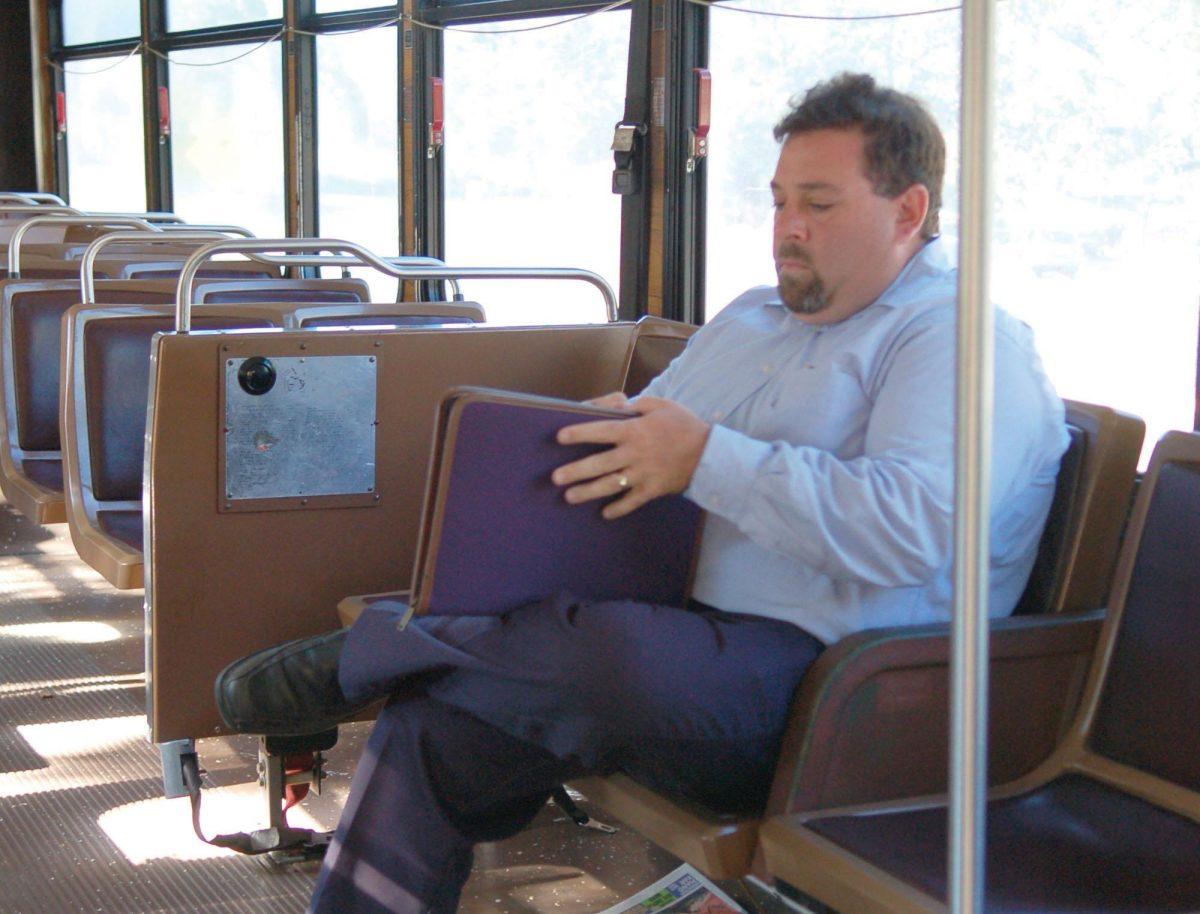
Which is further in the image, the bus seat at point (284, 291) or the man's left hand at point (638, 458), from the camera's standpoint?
the bus seat at point (284, 291)

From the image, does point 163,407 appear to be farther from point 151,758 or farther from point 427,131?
point 427,131

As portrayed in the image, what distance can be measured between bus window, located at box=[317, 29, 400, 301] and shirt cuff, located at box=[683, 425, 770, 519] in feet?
13.8

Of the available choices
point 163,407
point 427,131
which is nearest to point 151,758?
point 163,407

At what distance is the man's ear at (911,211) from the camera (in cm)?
177

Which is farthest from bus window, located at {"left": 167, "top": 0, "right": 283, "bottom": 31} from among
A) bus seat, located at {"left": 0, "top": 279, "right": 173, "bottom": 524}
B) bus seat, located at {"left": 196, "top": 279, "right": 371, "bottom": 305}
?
bus seat, located at {"left": 0, "top": 279, "right": 173, "bottom": 524}

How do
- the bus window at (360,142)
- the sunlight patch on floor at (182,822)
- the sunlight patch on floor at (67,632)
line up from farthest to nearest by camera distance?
the bus window at (360,142) → the sunlight patch on floor at (67,632) → the sunlight patch on floor at (182,822)

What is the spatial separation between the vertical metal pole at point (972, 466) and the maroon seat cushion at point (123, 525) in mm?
2134

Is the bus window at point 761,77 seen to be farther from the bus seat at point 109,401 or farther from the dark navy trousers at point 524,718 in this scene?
the dark navy trousers at point 524,718

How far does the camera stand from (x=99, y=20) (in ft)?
28.9

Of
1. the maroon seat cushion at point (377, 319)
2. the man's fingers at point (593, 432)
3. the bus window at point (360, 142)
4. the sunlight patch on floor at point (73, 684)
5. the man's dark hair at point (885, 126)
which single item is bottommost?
the sunlight patch on floor at point (73, 684)

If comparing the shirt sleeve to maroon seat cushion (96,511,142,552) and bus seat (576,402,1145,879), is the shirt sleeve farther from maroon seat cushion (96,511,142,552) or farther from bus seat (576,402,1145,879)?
maroon seat cushion (96,511,142,552)

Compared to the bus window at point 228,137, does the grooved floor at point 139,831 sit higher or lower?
lower

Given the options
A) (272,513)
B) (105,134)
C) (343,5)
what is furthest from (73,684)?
(105,134)

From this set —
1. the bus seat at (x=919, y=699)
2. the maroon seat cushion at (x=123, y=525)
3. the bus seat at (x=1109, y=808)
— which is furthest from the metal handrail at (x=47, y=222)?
the bus seat at (x=1109, y=808)
